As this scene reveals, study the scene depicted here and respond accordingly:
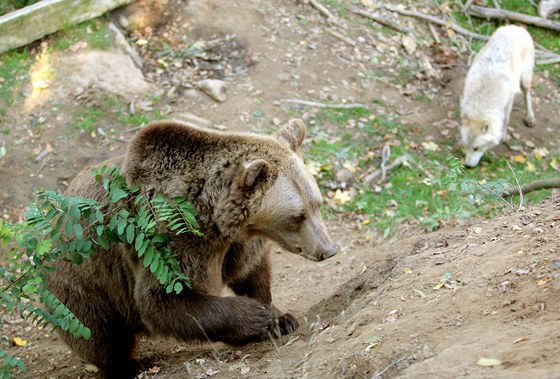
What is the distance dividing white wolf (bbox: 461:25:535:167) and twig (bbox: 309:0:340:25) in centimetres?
263

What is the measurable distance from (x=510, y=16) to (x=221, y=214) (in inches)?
467

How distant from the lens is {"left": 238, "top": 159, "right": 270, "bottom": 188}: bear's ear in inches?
198

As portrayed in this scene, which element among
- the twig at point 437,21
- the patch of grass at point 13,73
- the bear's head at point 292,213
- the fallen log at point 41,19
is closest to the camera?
the bear's head at point 292,213

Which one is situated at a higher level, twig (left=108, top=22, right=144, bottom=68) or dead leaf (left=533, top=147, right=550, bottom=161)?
twig (left=108, top=22, right=144, bottom=68)

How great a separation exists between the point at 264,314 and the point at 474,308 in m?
1.79

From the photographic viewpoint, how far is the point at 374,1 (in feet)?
46.1

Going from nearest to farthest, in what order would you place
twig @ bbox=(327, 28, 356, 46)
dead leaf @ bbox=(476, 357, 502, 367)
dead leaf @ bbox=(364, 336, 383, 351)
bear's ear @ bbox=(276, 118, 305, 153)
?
dead leaf @ bbox=(476, 357, 502, 367), dead leaf @ bbox=(364, 336, 383, 351), bear's ear @ bbox=(276, 118, 305, 153), twig @ bbox=(327, 28, 356, 46)

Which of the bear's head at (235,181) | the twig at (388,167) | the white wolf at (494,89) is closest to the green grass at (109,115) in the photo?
the twig at (388,167)

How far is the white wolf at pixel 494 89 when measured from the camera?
12.0 meters

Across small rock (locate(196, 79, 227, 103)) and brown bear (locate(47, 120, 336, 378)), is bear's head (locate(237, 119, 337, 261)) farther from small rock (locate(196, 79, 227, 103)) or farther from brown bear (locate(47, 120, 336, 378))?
small rock (locate(196, 79, 227, 103))

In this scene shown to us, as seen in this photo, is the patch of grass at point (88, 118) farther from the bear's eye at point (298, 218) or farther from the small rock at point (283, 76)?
the bear's eye at point (298, 218)

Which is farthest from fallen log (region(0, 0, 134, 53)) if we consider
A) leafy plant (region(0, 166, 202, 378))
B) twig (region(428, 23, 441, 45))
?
leafy plant (region(0, 166, 202, 378))

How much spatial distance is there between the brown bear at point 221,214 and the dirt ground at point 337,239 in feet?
1.11

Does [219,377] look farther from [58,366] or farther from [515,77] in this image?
[515,77]
